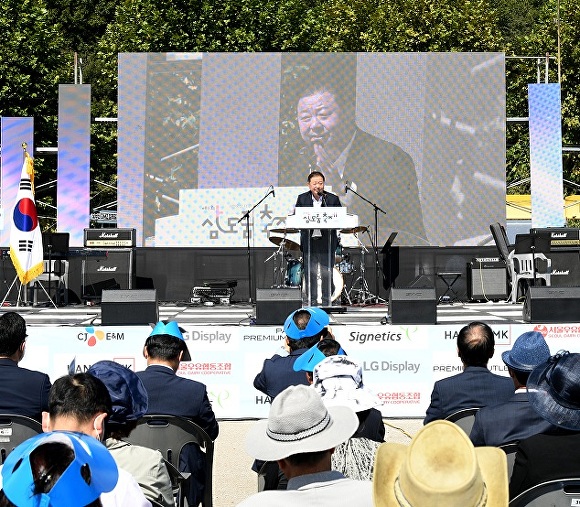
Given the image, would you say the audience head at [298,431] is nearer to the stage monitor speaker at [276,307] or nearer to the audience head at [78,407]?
the audience head at [78,407]

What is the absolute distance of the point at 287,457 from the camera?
2338mm

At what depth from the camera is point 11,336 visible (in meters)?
4.70

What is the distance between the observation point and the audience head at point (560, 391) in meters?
2.89

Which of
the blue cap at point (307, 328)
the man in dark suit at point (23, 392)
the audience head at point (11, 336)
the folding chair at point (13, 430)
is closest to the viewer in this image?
the folding chair at point (13, 430)

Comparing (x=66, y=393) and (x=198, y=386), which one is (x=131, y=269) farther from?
(x=66, y=393)

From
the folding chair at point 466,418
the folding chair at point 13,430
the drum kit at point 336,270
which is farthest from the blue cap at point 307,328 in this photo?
the drum kit at point 336,270

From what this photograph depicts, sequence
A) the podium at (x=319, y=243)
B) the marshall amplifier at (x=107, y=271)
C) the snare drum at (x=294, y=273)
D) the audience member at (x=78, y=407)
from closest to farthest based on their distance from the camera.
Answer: the audience member at (x=78, y=407) → the podium at (x=319, y=243) → the snare drum at (x=294, y=273) → the marshall amplifier at (x=107, y=271)

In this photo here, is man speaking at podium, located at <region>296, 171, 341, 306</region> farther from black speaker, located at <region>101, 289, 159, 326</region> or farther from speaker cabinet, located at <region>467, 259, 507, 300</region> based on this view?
speaker cabinet, located at <region>467, 259, 507, 300</region>

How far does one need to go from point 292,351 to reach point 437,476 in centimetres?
363

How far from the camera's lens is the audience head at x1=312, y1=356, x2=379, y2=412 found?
337 cm

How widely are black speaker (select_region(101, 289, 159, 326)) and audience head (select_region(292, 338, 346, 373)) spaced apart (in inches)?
160

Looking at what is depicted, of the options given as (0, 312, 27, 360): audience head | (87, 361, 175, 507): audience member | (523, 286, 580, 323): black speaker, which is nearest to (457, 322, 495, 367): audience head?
(87, 361, 175, 507): audience member

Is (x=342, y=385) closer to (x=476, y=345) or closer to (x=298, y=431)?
(x=298, y=431)

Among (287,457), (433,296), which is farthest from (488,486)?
(433,296)
